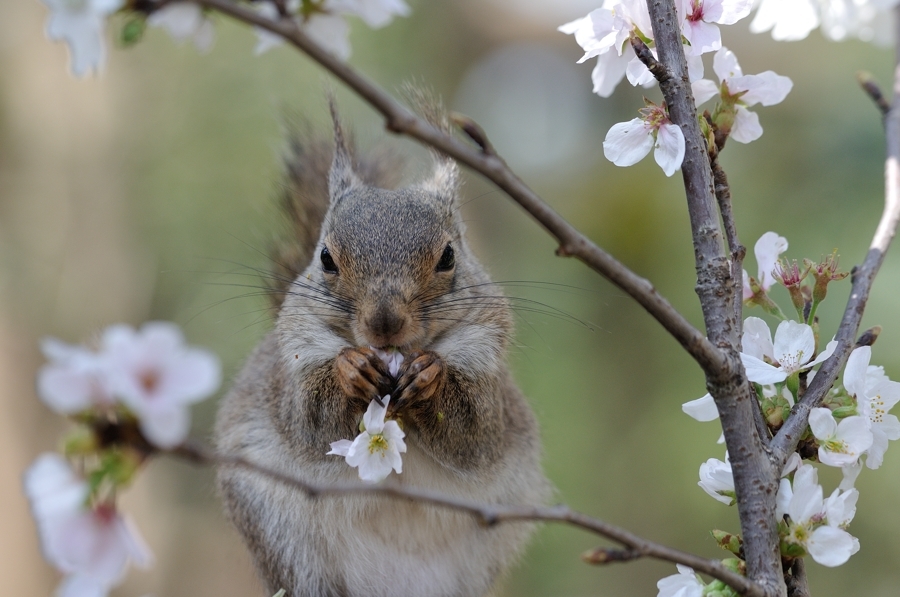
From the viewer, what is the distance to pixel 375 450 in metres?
1.32

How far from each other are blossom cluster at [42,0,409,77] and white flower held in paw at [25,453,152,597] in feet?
1.18

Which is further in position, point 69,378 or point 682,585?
point 682,585

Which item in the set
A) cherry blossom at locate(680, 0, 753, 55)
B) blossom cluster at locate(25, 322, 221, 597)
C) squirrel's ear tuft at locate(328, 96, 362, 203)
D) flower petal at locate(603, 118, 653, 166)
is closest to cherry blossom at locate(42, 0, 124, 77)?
blossom cluster at locate(25, 322, 221, 597)

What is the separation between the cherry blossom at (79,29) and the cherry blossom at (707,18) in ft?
2.53

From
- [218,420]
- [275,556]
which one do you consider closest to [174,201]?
[218,420]

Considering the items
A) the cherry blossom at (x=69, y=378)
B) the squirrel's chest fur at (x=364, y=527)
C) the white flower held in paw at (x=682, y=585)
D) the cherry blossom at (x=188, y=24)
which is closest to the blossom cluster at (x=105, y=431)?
the cherry blossom at (x=69, y=378)

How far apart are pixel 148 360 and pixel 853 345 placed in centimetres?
94

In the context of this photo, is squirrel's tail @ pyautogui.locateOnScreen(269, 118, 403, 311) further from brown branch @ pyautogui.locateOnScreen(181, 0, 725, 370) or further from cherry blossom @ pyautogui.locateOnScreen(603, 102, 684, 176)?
brown branch @ pyautogui.locateOnScreen(181, 0, 725, 370)

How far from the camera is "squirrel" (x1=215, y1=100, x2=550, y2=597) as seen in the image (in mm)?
1798

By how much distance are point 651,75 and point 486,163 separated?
51 centimetres

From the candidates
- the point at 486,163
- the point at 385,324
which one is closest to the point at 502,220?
the point at 385,324

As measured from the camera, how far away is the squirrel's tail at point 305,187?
2562mm

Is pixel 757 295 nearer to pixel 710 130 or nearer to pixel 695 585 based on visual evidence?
pixel 710 130

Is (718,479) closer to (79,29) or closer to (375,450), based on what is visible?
(375,450)
